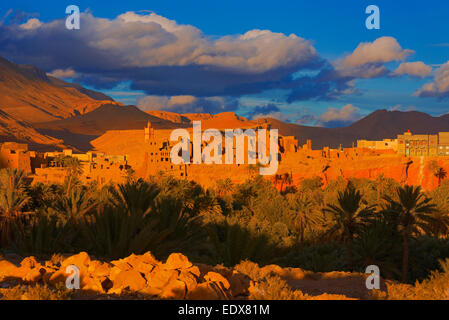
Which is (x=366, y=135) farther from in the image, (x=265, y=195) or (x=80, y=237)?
(x=80, y=237)

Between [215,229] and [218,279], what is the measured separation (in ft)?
30.9

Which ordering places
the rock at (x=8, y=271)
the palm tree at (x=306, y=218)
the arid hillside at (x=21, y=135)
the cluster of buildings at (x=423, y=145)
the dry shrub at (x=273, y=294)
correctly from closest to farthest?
the dry shrub at (x=273, y=294) < the rock at (x=8, y=271) < the palm tree at (x=306, y=218) < the cluster of buildings at (x=423, y=145) < the arid hillside at (x=21, y=135)

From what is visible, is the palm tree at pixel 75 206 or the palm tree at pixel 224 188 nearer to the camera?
the palm tree at pixel 75 206

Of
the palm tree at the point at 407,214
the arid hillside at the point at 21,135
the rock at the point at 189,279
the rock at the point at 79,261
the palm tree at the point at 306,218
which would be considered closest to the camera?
the rock at the point at 189,279

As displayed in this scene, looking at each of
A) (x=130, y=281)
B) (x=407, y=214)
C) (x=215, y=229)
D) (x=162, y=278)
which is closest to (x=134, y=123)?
(x=407, y=214)

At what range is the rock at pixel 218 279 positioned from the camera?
6500 mm

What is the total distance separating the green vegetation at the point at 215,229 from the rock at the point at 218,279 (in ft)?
2.92

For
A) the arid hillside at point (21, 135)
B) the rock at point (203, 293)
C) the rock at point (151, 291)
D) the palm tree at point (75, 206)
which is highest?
the arid hillside at point (21, 135)

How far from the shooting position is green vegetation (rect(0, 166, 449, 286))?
10820 mm

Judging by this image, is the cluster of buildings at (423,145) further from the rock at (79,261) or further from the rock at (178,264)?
the rock at (79,261)

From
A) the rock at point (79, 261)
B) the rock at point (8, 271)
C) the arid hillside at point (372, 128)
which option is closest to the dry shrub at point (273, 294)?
the rock at point (79, 261)

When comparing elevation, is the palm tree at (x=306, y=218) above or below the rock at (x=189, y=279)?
below

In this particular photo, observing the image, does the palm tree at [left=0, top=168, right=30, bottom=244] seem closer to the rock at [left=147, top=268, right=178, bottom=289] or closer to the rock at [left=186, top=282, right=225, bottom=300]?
the rock at [left=147, top=268, right=178, bottom=289]

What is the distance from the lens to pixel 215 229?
16.0m
